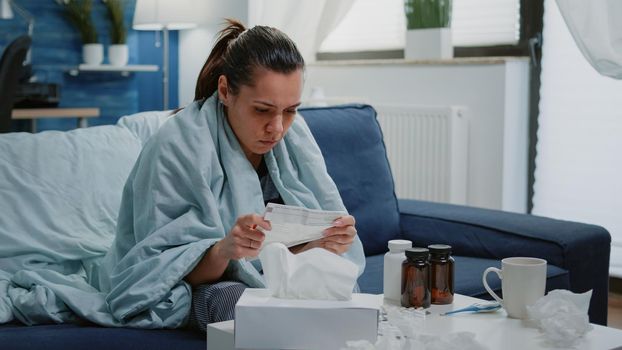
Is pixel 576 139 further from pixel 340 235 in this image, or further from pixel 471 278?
pixel 340 235

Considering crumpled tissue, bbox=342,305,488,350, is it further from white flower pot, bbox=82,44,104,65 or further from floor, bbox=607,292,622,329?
white flower pot, bbox=82,44,104,65

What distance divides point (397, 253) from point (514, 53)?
2346 mm

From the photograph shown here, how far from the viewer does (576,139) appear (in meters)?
3.67

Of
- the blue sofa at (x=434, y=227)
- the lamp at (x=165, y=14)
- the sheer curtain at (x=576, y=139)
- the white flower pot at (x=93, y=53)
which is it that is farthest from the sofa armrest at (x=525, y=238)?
the white flower pot at (x=93, y=53)

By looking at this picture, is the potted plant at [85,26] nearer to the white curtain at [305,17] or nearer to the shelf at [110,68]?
the shelf at [110,68]

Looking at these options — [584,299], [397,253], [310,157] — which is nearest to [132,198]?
[310,157]

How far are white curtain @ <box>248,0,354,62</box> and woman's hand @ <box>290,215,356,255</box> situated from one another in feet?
8.19

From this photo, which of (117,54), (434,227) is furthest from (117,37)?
(434,227)

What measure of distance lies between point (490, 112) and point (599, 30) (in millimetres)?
720

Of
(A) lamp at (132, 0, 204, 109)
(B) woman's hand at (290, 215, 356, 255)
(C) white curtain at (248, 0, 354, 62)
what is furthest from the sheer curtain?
(B) woman's hand at (290, 215, 356, 255)

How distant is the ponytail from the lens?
2.04 metres

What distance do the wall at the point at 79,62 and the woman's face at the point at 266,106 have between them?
3.40 meters

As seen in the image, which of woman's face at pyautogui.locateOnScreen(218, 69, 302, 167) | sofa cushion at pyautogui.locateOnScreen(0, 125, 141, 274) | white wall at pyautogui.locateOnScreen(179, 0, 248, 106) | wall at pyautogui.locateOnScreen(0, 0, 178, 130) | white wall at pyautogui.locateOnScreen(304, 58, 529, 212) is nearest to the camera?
woman's face at pyautogui.locateOnScreen(218, 69, 302, 167)

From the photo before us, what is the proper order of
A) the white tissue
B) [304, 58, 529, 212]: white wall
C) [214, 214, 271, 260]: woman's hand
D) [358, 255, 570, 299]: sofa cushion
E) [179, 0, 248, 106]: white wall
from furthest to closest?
[179, 0, 248, 106]: white wall
[304, 58, 529, 212]: white wall
[358, 255, 570, 299]: sofa cushion
[214, 214, 271, 260]: woman's hand
the white tissue
